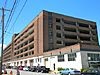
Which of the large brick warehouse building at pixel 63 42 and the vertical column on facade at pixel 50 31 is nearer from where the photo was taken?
the large brick warehouse building at pixel 63 42

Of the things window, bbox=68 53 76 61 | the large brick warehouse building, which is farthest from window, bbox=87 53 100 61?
window, bbox=68 53 76 61

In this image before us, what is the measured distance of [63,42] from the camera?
68688 mm

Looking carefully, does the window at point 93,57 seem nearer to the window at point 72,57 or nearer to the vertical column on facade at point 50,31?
the window at point 72,57

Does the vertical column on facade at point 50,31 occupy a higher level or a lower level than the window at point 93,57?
higher

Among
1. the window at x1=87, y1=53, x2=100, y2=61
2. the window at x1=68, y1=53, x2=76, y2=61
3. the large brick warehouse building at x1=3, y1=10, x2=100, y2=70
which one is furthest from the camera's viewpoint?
the window at x1=68, y1=53, x2=76, y2=61

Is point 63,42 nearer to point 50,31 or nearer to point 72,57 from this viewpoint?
point 50,31

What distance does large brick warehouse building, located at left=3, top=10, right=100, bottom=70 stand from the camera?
43.3 m

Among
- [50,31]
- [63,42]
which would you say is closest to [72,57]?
[50,31]

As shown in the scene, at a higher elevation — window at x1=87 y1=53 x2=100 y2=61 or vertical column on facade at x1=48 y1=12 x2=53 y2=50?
vertical column on facade at x1=48 y1=12 x2=53 y2=50

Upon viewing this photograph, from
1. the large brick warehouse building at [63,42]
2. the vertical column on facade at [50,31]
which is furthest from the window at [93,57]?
the vertical column on facade at [50,31]

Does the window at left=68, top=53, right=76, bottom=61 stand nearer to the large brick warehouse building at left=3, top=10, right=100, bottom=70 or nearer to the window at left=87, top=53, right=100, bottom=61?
the large brick warehouse building at left=3, top=10, right=100, bottom=70

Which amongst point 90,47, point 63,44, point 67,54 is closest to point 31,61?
point 63,44

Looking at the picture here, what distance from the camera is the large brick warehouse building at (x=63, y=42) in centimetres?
4334

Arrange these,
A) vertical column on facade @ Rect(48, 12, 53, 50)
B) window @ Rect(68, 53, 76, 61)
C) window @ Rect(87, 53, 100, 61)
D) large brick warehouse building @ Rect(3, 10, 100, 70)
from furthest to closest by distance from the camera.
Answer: vertical column on facade @ Rect(48, 12, 53, 50) < window @ Rect(68, 53, 76, 61) < large brick warehouse building @ Rect(3, 10, 100, 70) < window @ Rect(87, 53, 100, 61)
